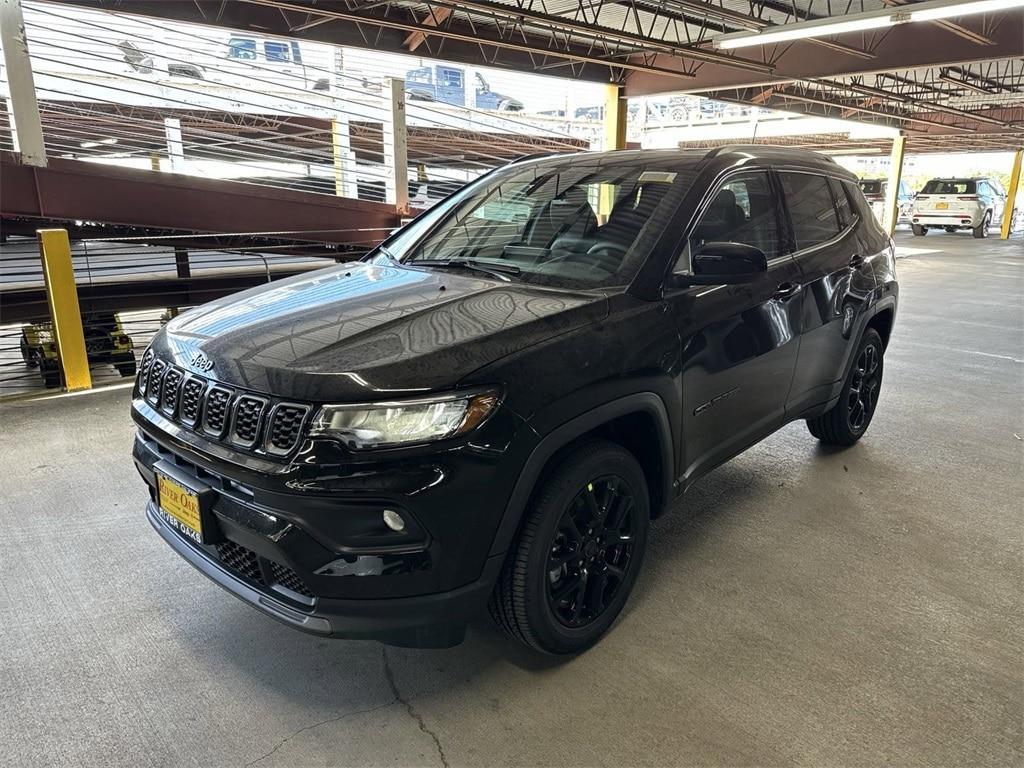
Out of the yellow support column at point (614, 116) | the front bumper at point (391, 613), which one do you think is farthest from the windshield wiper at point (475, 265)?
the yellow support column at point (614, 116)

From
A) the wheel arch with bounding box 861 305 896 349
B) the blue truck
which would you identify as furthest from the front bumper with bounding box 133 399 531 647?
the blue truck

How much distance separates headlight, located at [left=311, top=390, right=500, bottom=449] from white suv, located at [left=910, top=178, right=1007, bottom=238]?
24.6 m

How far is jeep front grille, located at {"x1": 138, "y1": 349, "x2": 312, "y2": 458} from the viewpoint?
5.96 ft

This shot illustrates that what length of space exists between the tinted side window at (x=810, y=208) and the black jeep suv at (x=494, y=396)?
0.03 meters

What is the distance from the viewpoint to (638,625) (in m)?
2.51

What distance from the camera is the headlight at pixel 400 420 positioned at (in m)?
1.77

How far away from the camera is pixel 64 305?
4.91 meters

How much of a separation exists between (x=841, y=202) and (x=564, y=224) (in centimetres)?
180

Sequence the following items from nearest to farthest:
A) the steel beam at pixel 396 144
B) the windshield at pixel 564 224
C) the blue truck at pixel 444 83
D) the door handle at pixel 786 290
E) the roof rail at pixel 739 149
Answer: the windshield at pixel 564 224
the roof rail at pixel 739 149
the door handle at pixel 786 290
the steel beam at pixel 396 144
the blue truck at pixel 444 83

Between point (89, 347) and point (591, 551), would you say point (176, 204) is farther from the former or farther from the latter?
point (591, 551)

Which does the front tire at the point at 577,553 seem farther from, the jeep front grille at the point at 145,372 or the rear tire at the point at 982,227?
the rear tire at the point at 982,227

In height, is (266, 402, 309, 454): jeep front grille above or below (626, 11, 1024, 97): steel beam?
below

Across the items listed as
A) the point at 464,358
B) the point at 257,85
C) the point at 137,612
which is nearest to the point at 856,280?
the point at 464,358

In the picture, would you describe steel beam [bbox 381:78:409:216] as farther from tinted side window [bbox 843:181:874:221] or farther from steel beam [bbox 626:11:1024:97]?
steel beam [bbox 626:11:1024:97]
